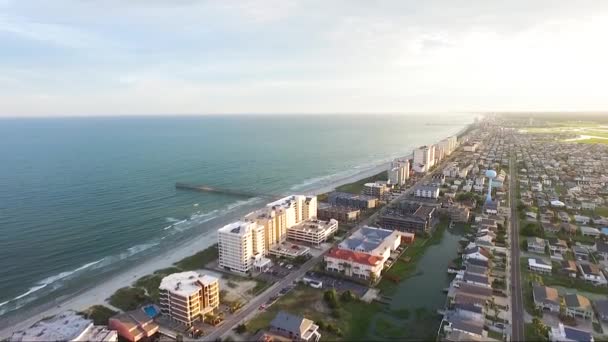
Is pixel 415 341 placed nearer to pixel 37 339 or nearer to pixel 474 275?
pixel 474 275

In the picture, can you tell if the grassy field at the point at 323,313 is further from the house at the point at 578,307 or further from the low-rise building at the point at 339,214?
the low-rise building at the point at 339,214

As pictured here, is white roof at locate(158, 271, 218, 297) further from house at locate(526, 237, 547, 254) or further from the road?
house at locate(526, 237, 547, 254)

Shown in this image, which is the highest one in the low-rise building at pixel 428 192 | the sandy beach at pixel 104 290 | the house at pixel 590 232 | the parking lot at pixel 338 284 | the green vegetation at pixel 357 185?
the low-rise building at pixel 428 192

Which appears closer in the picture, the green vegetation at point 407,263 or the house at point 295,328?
Result: the house at point 295,328

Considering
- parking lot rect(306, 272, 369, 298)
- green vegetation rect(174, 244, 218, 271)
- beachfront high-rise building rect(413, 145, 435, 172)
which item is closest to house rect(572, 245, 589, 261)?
parking lot rect(306, 272, 369, 298)

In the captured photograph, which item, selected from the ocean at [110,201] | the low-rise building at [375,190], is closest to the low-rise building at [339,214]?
the low-rise building at [375,190]

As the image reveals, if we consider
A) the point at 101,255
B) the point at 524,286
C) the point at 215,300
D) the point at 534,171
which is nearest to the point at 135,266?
the point at 101,255
